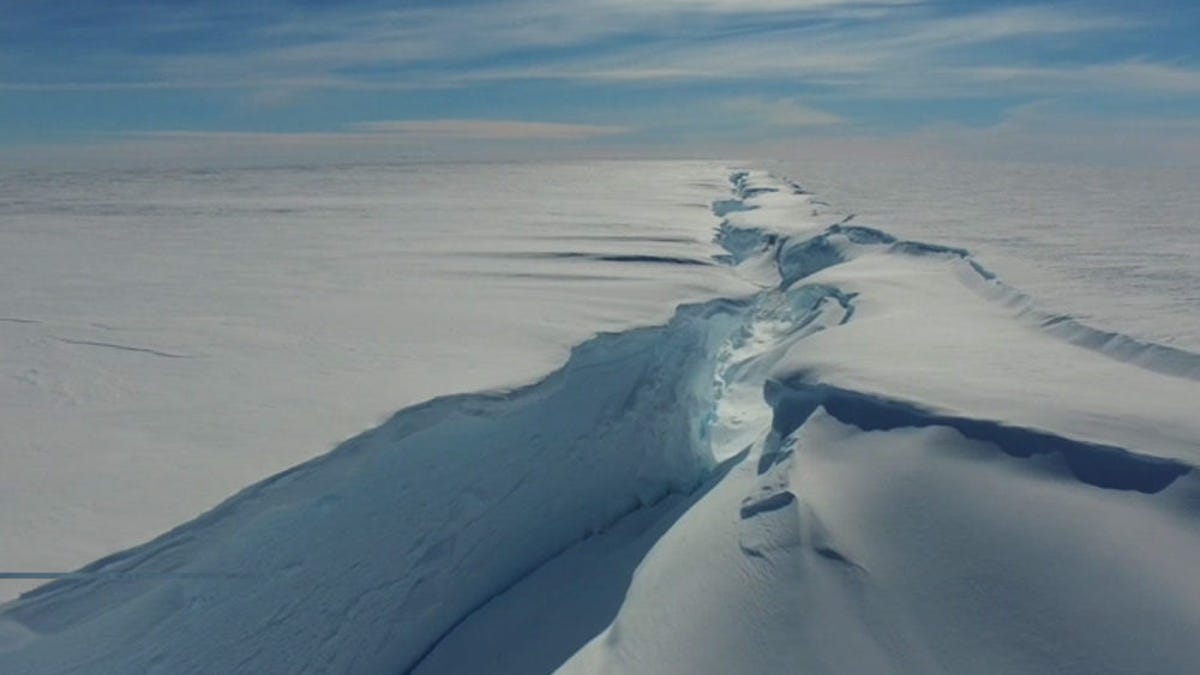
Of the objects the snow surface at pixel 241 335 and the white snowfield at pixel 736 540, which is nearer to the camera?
the white snowfield at pixel 736 540

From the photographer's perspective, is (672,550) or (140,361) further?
(140,361)

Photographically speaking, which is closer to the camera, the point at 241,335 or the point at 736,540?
the point at 736,540

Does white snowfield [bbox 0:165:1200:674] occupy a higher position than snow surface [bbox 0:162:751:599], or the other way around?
snow surface [bbox 0:162:751:599]

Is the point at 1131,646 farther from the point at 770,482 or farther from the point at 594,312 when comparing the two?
the point at 594,312

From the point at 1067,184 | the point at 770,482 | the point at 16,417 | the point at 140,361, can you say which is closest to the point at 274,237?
the point at 140,361

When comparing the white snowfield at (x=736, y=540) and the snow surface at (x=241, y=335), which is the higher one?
the snow surface at (x=241, y=335)

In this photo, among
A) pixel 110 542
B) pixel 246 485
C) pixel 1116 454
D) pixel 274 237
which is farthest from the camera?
pixel 274 237

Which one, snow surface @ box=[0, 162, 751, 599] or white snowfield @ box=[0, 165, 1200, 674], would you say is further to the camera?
snow surface @ box=[0, 162, 751, 599]

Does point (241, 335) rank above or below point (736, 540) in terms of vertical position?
above
